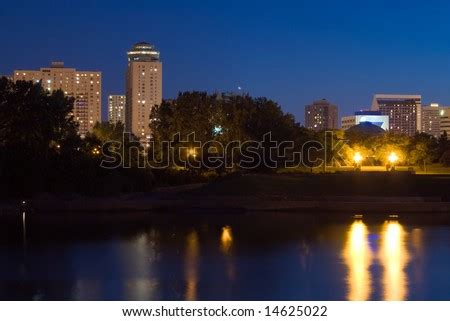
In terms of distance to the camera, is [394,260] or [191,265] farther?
[394,260]

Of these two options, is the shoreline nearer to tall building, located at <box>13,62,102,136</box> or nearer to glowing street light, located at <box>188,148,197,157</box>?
glowing street light, located at <box>188,148,197,157</box>

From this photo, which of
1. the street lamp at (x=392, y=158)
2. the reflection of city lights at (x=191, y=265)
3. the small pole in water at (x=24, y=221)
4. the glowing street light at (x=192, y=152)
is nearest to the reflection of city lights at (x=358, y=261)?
the reflection of city lights at (x=191, y=265)

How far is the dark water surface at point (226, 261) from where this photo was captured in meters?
12.5

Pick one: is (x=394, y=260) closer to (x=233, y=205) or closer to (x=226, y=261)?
(x=226, y=261)

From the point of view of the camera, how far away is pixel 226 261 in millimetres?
15523

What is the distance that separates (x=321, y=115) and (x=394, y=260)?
179681 millimetres

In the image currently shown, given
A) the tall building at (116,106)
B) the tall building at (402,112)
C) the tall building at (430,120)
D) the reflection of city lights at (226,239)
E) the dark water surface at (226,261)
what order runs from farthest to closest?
the tall building at (430,120) → the tall building at (116,106) → the tall building at (402,112) → the reflection of city lights at (226,239) → the dark water surface at (226,261)

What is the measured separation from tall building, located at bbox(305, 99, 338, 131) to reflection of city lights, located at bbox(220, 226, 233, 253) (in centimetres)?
17173

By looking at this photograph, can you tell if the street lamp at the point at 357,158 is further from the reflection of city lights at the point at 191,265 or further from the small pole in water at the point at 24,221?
the reflection of city lights at the point at 191,265

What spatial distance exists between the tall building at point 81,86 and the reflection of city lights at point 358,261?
4704 inches

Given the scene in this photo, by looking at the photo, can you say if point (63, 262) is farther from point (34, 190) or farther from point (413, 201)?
point (413, 201)

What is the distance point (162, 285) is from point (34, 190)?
1728 cm

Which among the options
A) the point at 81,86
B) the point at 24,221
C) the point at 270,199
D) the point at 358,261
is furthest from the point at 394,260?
the point at 81,86

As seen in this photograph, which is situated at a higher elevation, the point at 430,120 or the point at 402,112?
the point at 402,112
